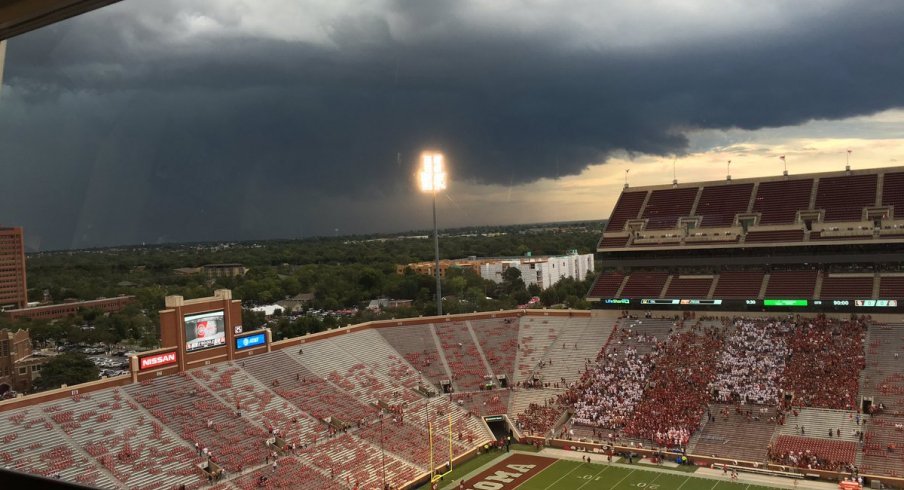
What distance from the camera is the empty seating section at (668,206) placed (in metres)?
37.4

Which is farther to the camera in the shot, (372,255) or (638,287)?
(372,255)

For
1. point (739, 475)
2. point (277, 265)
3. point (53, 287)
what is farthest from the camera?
point (277, 265)

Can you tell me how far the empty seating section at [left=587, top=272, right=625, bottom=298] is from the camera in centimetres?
3638

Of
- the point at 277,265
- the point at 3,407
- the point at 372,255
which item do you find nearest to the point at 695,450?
the point at 3,407

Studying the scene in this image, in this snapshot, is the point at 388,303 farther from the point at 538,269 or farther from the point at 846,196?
the point at 846,196

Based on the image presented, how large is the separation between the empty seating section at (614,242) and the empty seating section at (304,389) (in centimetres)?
1616

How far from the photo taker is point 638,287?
36.0 metres

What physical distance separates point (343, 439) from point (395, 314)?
88.7ft

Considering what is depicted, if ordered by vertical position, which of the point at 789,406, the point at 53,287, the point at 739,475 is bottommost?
the point at 739,475

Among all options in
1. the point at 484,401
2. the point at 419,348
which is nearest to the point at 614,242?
the point at 419,348

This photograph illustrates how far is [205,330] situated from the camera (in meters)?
28.0

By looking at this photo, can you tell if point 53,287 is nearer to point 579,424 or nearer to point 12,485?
point 579,424

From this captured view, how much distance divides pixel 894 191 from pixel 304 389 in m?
28.5

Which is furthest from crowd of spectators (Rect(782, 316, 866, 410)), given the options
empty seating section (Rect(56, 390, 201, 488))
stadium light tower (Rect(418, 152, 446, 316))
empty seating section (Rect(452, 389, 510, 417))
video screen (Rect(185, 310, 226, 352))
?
video screen (Rect(185, 310, 226, 352))
